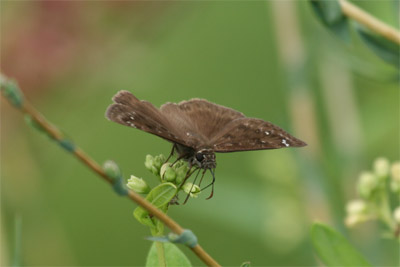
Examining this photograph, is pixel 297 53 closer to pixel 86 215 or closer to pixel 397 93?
pixel 397 93

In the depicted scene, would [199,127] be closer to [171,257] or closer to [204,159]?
[204,159]

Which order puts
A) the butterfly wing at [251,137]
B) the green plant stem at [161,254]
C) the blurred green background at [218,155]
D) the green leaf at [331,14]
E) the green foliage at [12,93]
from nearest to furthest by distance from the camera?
the green foliage at [12,93] → the green plant stem at [161,254] → the butterfly wing at [251,137] → the green leaf at [331,14] → the blurred green background at [218,155]

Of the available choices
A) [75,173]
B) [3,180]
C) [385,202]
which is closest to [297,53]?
[385,202]

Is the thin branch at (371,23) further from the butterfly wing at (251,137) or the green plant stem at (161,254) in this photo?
the green plant stem at (161,254)

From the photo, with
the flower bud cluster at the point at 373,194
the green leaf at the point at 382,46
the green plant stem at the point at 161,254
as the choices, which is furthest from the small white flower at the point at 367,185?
the green plant stem at the point at 161,254

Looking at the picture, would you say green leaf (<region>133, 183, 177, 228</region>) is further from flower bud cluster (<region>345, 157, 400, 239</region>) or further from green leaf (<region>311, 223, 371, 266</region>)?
flower bud cluster (<region>345, 157, 400, 239</region>)

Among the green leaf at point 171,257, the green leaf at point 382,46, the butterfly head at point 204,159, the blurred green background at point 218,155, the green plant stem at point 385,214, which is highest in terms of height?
the blurred green background at point 218,155
